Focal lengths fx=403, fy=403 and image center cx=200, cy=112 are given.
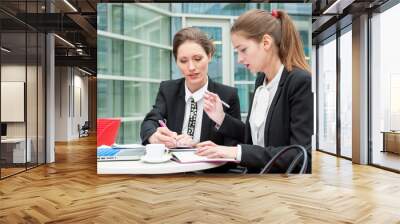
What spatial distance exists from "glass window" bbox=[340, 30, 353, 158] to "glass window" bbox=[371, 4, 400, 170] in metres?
0.79

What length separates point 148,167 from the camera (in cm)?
514

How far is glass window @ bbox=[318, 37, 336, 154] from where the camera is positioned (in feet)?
30.9

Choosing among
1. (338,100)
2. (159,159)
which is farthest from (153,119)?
(338,100)

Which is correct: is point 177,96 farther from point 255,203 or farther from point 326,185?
point 326,185

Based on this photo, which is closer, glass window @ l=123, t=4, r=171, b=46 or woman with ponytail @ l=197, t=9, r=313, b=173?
woman with ponytail @ l=197, t=9, r=313, b=173

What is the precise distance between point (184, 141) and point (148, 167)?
582mm

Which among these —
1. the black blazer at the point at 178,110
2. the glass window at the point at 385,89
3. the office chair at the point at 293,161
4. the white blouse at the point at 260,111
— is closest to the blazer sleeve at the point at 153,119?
the black blazer at the point at 178,110

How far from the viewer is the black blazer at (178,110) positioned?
5004 millimetres

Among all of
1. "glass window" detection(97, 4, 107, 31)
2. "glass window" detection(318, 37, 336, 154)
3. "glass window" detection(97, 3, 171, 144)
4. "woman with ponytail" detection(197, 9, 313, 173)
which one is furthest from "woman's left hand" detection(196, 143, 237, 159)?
"glass window" detection(318, 37, 336, 154)

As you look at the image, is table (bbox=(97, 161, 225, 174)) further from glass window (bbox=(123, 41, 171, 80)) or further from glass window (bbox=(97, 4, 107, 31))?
glass window (bbox=(97, 4, 107, 31))

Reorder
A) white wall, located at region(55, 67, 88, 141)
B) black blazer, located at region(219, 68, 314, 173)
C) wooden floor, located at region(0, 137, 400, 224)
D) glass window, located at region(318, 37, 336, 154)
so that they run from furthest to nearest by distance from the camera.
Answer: white wall, located at region(55, 67, 88, 141), glass window, located at region(318, 37, 336, 154), black blazer, located at region(219, 68, 314, 173), wooden floor, located at region(0, 137, 400, 224)

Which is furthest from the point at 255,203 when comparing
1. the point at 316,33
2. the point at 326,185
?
the point at 316,33

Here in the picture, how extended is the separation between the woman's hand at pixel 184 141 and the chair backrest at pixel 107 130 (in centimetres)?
77

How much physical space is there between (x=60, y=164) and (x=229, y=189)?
414cm
